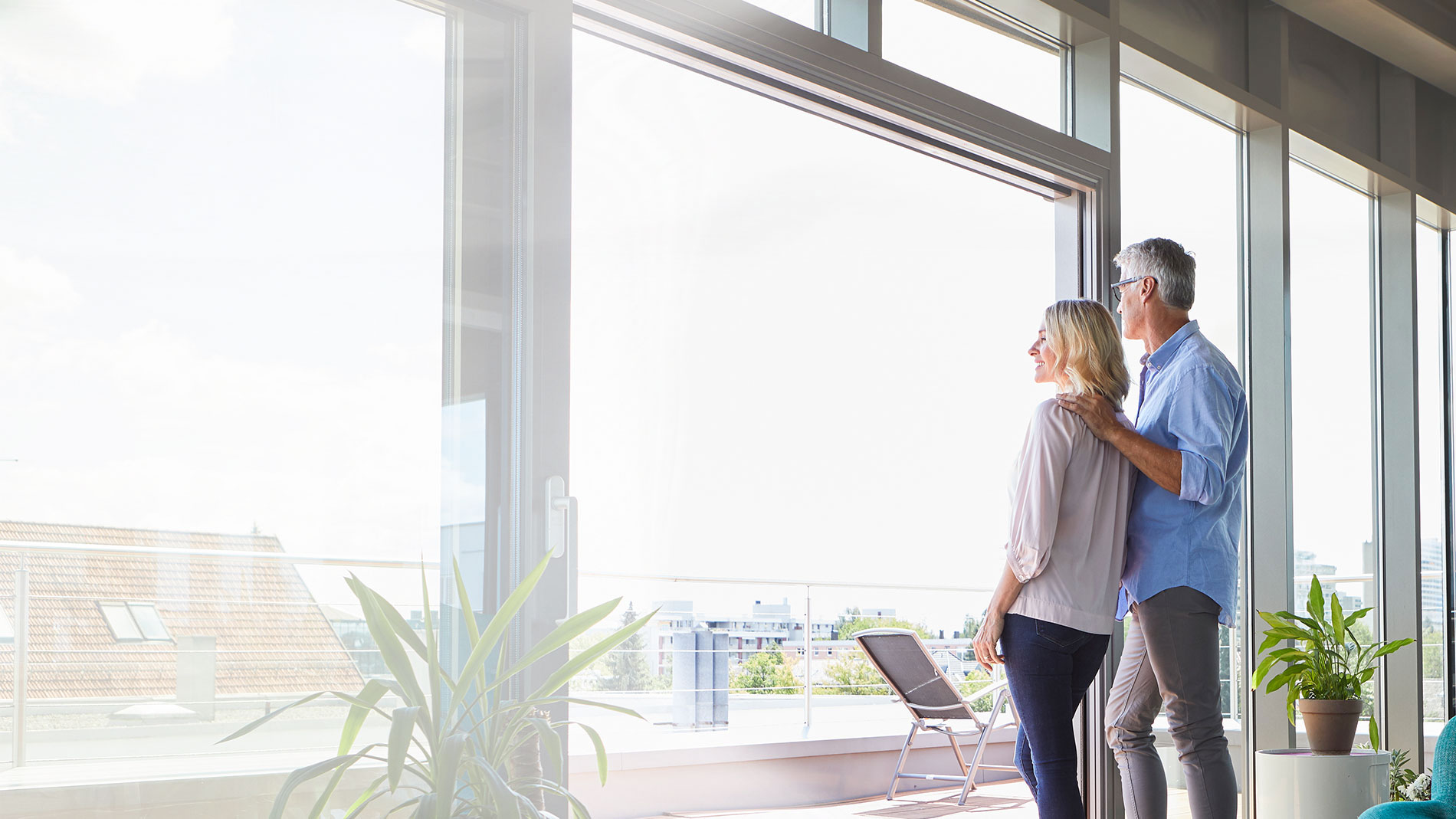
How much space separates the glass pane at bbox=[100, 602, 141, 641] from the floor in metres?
2.92

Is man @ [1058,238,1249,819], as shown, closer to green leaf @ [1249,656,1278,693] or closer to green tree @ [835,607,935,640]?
green leaf @ [1249,656,1278,693]

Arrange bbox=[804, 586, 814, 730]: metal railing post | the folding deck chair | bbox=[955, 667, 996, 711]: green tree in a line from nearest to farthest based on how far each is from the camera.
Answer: the folding deck chair, bbox=[804, 586, 814, 730]: metal railing post, bbox=[955, 667, 996, 711]: green tree

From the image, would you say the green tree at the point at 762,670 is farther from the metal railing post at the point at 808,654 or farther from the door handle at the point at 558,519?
the door handle at the point at 558,519

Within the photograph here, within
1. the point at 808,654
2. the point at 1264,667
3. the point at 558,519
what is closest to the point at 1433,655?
the point at 1264,667

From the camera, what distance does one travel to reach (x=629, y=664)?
707 centimetres

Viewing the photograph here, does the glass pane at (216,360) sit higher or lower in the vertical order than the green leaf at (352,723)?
higher

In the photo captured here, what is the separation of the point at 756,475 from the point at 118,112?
10742 mm

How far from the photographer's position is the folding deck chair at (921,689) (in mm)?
4668

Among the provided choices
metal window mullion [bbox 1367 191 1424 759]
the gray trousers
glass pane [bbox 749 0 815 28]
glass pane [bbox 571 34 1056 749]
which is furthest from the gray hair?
glass pane [bbox 571 34 1056 749]

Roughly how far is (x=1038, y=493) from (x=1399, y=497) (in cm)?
338

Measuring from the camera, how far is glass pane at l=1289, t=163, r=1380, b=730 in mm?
4508

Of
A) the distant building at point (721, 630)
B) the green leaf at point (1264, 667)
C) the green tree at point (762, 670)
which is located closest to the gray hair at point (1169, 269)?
the green leaf at point (1264, 667)

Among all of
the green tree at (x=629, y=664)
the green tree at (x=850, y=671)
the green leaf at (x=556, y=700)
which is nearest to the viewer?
the green leaf at (x=556, y=700)

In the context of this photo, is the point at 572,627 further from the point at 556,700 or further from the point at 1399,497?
the point at 1399,497
